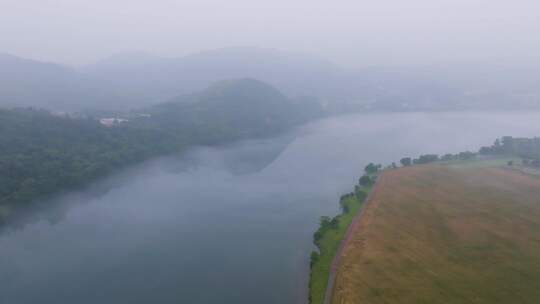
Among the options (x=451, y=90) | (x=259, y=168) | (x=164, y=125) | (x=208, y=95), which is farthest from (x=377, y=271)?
(x=451, y=90)

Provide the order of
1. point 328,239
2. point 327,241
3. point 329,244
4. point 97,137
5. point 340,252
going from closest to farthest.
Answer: point 340,252, point 329,244, point 327,241, point 328,239, point 97,137

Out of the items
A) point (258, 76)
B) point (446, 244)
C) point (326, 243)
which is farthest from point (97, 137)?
point (258, 76)

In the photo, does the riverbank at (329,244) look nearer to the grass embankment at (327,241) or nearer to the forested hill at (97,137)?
the grass embankment at (327,241)

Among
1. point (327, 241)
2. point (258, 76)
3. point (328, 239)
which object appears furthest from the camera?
point (258, 76)


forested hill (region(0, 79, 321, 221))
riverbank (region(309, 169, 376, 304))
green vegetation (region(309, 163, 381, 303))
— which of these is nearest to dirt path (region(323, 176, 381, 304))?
riverbank (region(309, 169, 376, 304))

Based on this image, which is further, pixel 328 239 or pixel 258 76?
pixel 258 76

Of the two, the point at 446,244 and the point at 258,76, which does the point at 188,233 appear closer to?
the point at 446,244

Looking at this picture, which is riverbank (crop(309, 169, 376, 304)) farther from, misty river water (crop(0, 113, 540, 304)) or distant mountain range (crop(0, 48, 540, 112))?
distant mountain range (crop(0, 48, 540, 112))
